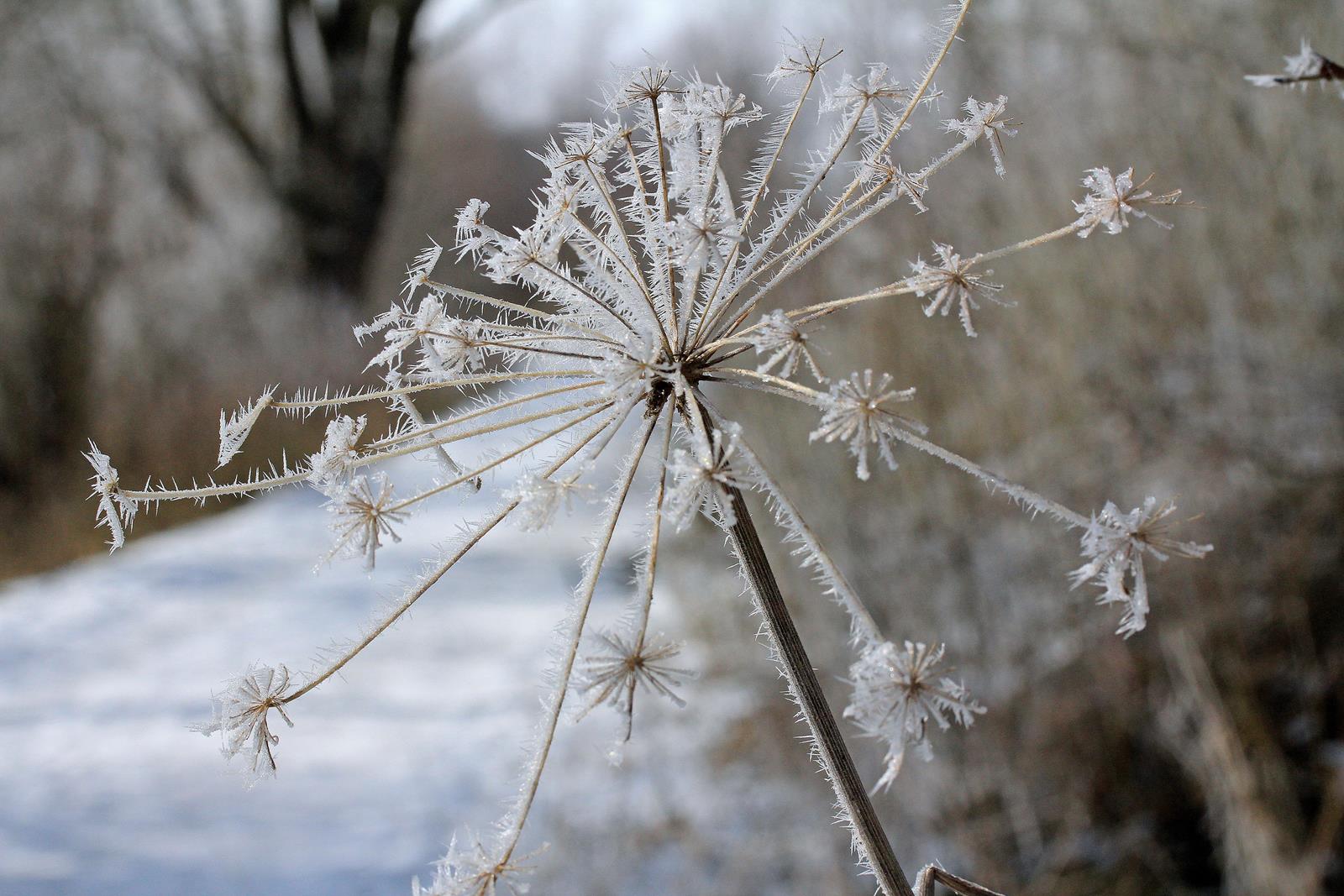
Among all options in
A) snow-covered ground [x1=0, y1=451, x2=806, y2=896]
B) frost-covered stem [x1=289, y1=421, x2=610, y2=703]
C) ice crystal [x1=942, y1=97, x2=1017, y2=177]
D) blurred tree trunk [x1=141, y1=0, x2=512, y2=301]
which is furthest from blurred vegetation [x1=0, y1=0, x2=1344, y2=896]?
blurred tree trunk [x1=141, y1=0, x2=512, y2=301]

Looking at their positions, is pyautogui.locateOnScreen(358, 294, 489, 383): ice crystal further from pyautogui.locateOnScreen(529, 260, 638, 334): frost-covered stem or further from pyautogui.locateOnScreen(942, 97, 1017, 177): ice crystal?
pyautogui.locateOnScreen(942, 97, 1017, 177): ice crystal

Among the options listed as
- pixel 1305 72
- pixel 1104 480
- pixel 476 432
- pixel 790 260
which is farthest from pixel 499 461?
pixel 1104 480

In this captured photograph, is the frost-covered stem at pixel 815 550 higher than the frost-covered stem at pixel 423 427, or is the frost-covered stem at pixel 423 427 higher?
the frost-covered stem at pixel 423 427

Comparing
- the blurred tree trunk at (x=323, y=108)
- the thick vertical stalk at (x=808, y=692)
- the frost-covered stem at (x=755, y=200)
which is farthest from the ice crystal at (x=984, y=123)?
the blurred tree trunk at (x=323, y=108)

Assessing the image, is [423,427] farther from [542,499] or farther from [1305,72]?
[1305,72]

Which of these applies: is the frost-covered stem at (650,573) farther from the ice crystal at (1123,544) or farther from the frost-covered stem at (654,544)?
the ice crystal at (1123,544)

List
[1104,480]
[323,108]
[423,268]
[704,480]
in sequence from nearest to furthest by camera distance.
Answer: [704,480] < [423,268] < [1104,480] < [323,108]

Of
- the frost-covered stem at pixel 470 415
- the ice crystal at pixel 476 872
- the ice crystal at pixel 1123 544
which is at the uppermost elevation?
the frost-covered stem at pixel 470 415
